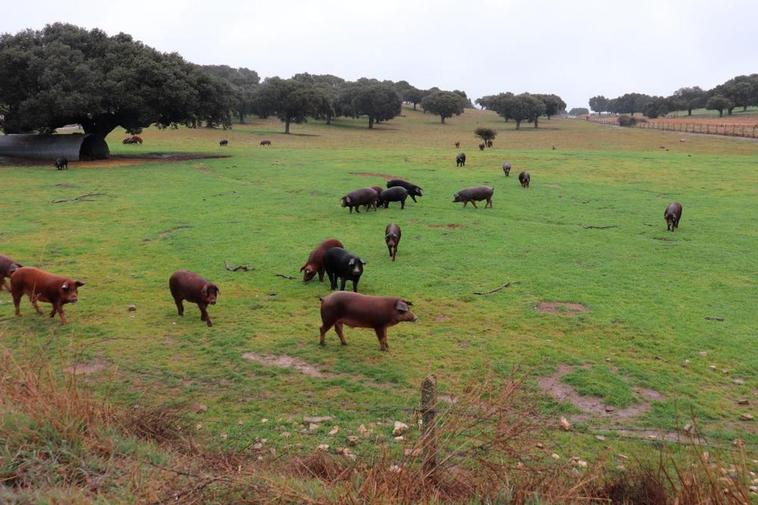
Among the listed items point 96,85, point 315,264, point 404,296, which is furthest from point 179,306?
point 96,85

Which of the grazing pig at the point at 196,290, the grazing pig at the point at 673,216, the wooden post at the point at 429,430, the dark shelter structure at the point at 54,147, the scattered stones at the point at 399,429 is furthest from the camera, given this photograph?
the dark shelter structure at the point at 54,147

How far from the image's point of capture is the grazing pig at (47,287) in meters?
9.20

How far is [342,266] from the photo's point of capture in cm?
1091

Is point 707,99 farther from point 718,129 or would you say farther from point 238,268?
point 238,268

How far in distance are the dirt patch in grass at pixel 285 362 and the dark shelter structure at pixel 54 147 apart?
31.2 metres

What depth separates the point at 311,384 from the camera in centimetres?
734

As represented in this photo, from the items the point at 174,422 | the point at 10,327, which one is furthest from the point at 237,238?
the point at 174,422

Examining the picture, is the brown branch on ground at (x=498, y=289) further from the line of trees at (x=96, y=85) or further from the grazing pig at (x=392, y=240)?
the line of trees at (x=96, y=85)

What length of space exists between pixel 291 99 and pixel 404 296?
61647 millimetres

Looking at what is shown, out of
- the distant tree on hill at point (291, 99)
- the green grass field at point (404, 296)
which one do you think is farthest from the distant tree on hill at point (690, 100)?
the green grass field at point (404, 296)

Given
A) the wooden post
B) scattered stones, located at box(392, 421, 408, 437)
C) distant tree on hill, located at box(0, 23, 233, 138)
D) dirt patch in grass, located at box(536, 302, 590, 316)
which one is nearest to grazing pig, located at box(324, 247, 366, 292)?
dirt patch in grass, located at box(536, 302, 590, 316)

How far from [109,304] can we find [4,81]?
2844 cm

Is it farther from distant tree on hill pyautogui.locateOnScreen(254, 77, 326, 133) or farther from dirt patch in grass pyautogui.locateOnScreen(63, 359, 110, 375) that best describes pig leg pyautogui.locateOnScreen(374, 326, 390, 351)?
distant tree on hill pyautogui.locateOnScreen(254, 77, 326, 133)

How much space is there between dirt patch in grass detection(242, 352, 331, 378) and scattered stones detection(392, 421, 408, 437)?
171 cm
